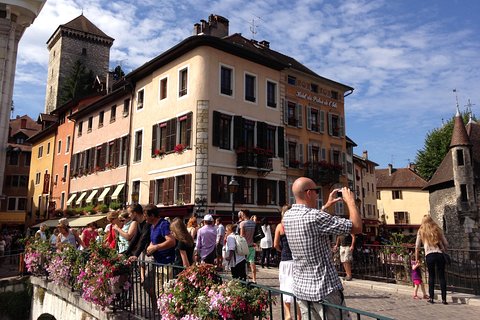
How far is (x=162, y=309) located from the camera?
501 cm

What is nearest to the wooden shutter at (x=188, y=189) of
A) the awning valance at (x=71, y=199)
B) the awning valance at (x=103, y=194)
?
the awning valance at (x=103, y=194)

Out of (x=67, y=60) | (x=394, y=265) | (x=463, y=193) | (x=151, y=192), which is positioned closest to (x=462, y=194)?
(x=463, y=193)

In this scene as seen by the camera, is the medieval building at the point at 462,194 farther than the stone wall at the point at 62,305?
Yes

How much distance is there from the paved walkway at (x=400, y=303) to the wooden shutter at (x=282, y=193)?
501 inches

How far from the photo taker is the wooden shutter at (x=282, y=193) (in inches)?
973

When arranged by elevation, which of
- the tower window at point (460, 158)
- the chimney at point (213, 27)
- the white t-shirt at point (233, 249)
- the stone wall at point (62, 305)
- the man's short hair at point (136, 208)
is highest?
the chimney at point (213, 27)

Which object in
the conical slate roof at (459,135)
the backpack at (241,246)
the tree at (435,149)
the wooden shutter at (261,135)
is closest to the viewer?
the backpack at (241,246)

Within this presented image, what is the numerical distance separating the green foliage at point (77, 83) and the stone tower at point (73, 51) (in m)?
0.70

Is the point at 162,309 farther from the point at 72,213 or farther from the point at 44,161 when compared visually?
the point at 44,161

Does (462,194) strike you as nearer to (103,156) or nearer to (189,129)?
(189,129)

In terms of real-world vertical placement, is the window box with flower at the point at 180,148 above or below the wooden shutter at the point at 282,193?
above

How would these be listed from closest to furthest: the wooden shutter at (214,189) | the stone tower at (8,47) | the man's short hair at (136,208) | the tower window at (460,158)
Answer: the man's short hair at (136,208) < the wooden shutter at (214,189) < the stone tower at (8,47) < the tower window at (460,158)

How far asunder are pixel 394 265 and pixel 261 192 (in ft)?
38.6

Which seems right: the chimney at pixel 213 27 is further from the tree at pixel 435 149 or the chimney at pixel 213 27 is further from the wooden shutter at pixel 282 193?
the tree at pixel 435 149
